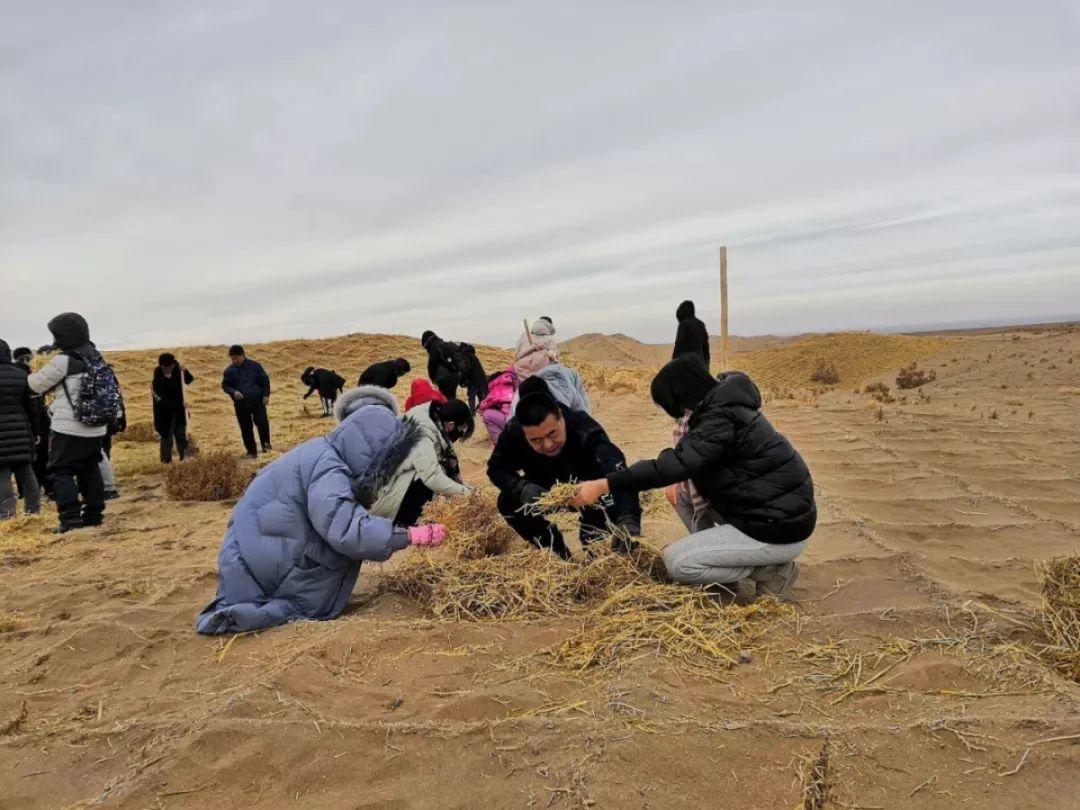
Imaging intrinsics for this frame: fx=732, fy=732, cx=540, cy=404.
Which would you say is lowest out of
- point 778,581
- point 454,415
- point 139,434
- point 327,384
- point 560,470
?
point 778,581

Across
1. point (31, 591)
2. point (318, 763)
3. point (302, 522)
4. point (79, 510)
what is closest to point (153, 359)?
point (79, 510)

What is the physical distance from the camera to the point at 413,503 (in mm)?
4352

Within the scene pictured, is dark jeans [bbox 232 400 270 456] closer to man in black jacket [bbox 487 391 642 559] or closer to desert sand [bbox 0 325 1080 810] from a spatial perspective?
desert sand [bbox 0 325 1080 810]

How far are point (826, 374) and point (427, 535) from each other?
1898cm

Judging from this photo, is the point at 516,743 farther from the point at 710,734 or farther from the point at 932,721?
the point at 932,721

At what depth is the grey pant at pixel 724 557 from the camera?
3.37 meters

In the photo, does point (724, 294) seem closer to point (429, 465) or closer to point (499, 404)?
point (499, 404)

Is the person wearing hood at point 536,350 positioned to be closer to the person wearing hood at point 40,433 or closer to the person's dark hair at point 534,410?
the person's dark hair at point 534,410

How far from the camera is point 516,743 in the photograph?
7.59ft

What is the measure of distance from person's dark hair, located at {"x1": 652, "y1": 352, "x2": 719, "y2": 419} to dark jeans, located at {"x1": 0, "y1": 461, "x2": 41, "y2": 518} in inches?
229

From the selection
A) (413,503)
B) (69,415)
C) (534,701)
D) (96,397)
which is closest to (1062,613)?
(534,701)

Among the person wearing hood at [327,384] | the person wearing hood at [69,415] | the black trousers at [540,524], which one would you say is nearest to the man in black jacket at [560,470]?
the black trousers at [540,524]

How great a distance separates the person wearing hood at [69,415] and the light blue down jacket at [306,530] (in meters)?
3.20

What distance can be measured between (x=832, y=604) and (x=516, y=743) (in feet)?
6.58
